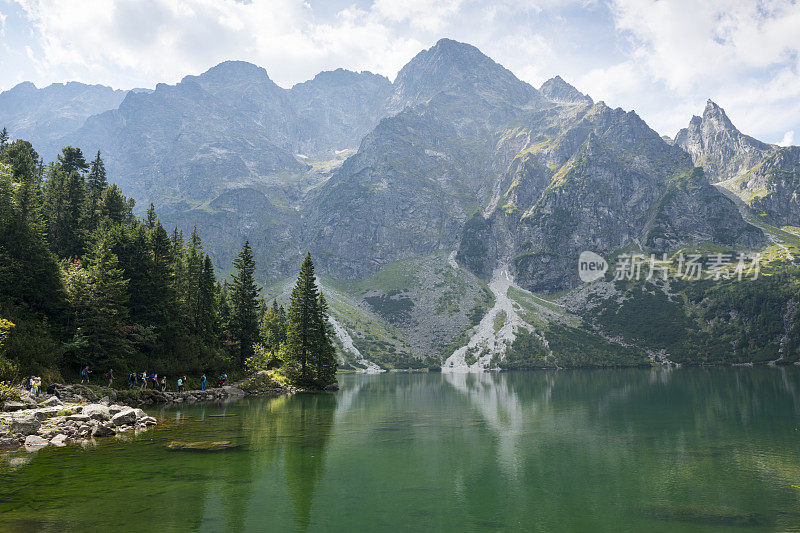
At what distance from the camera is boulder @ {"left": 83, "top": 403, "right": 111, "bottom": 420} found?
1516 inches

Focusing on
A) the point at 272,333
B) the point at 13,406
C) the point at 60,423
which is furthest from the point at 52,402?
the point at 272,333

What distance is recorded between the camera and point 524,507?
67.3 ft

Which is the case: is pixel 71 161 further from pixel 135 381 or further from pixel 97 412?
pixel 97 412

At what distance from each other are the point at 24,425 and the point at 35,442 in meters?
2.30

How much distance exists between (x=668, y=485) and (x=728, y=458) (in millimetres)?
11285

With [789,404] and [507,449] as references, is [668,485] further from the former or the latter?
[789,404]

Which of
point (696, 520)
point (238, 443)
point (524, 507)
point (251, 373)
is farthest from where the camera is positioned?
point (251, 373)

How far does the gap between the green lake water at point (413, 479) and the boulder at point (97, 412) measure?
4872 mm

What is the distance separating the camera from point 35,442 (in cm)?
3209

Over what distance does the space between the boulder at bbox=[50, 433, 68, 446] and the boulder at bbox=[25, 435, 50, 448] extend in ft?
1.24

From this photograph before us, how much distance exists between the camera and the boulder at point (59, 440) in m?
33.0

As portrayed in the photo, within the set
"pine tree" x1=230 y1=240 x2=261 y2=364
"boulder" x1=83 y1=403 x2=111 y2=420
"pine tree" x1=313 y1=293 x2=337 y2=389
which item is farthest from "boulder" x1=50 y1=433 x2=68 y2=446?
"pine tree" x1=313 y1=293 x2=337 y2=389

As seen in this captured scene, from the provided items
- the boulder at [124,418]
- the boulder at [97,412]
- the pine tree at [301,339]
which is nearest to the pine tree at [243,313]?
the pine tree at [301,339]

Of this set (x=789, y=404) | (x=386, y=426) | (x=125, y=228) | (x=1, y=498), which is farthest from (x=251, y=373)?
(x=789, y=404)
